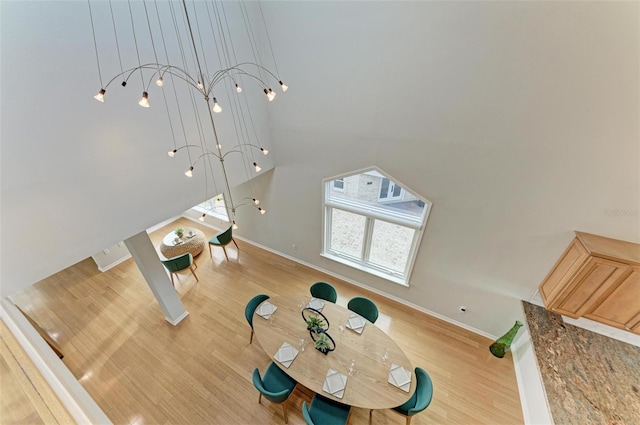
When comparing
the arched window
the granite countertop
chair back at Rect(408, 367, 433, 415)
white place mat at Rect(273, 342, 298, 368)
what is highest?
the arched window

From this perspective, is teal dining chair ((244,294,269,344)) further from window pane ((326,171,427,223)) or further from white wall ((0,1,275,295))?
window pane ((326,171,427,223))

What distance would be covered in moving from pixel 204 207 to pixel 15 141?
17.5 ft

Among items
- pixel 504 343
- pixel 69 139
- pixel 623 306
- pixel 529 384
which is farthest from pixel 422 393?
pixel 69 139

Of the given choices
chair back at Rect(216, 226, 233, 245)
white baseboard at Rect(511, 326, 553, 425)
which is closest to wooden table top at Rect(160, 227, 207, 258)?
chair back at Rect(216, 226, 233, 245)

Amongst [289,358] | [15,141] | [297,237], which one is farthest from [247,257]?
[15,141]

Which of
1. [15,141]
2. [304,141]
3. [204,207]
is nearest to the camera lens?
[15,141]

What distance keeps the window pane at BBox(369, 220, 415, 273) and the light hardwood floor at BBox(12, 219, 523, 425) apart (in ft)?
2.69

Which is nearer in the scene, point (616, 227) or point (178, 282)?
point (616, 227)

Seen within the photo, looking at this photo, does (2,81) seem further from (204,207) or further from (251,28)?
(204,207)

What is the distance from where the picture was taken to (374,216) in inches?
172

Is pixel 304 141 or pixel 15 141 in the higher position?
pixel 15 141

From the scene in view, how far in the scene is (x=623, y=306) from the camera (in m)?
2.73

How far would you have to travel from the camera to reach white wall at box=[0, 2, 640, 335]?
2.17 m

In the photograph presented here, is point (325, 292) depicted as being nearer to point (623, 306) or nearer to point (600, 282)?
point (600, 282)
